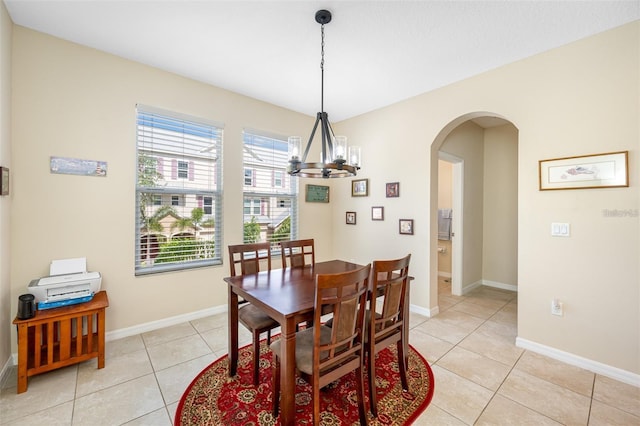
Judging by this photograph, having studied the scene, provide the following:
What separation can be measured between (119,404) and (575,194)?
13.0 ft

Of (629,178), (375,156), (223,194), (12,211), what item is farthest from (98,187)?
(629,178)

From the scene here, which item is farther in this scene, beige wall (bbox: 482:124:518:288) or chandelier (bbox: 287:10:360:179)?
beige wall (bbox: 482:124:518:288)

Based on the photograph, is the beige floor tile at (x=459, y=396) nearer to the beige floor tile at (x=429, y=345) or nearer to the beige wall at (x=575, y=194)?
the beige floor tile at (x=429, y=345)

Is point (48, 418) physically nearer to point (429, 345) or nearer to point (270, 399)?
point (270, 399)

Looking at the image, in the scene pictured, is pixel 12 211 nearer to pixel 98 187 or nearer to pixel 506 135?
pixel 98 187

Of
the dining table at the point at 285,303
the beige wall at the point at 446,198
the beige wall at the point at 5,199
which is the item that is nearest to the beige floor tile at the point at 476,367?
the dining table at the point at 285,303

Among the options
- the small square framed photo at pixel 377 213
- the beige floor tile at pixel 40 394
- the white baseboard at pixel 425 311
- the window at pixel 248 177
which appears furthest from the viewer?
the small square framed photo at pixel 377 213

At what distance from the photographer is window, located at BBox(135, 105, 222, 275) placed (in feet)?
9.48

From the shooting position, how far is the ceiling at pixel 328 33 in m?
2.00

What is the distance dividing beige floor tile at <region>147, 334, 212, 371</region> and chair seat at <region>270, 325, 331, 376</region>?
121cm

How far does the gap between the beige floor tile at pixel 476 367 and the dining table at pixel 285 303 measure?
0.72 metres

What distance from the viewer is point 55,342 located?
228cm

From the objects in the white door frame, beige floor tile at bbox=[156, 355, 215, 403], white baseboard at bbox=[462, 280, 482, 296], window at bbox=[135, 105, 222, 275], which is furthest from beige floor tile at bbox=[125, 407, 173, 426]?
white baseboard at bbox=[462, 280, 482, 296]

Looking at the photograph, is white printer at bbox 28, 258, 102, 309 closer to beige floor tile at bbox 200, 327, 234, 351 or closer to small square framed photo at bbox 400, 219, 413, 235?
beige floor tile at bbox 200, 327, 234, 351
